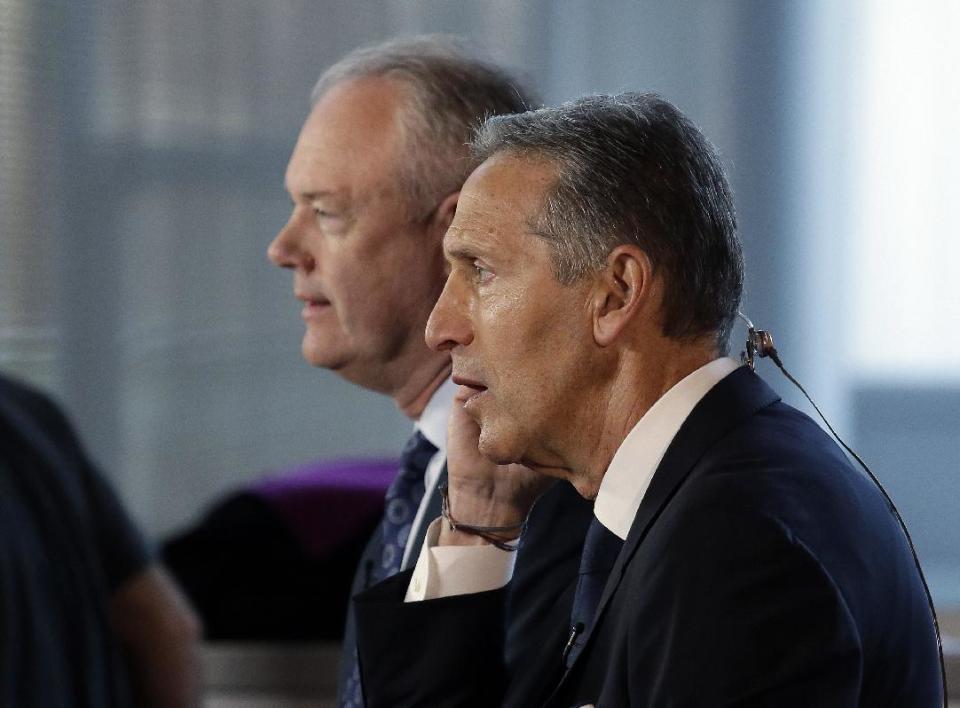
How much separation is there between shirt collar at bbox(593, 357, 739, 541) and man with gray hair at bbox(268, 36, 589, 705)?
0.43m

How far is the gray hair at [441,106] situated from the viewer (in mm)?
1538

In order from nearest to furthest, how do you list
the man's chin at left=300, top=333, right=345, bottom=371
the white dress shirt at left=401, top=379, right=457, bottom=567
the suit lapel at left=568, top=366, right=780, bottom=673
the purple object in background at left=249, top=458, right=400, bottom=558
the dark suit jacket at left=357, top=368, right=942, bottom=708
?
1. the dark suit jacket at left=357, top=368, right=942, bottom=708
2. the suit lapel at left=568, top=366, right=780, bottom=673
3. the white dress shirt at left=401, top=379, right=457, bottom=567
4. the man's chin at left=300, top=333, right=345, bottom=371
5. the purple object in background at left=249, top=458, right=400, bottom=558

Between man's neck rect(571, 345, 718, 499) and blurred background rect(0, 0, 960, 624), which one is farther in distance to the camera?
blurred background rect(0, 0, 960, 624)

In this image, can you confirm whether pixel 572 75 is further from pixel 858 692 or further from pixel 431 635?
pixel 858 692

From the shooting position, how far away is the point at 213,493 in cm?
309

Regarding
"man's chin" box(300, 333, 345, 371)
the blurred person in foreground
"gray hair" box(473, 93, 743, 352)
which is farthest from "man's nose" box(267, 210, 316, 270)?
the blurred person in foreground

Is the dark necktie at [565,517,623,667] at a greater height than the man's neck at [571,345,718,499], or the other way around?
the man's neck at [571,345,718,499]

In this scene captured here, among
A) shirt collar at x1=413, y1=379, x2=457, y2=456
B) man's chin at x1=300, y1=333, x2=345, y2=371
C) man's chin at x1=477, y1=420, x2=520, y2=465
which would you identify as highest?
man's chin at x1=477, y1=420, x2=520, y2=465

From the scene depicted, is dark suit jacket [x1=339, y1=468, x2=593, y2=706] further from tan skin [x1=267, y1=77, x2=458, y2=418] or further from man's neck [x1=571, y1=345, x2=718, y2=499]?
tan skin [x1=267, y1=77, x2=458, y2=418]

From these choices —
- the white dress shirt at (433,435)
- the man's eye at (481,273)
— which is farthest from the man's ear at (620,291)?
the white dress shirt at (433,435)

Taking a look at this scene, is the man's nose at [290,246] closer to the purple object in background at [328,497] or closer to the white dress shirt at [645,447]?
the white dress shirt at [645,447]

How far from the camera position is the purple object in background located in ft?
9.55

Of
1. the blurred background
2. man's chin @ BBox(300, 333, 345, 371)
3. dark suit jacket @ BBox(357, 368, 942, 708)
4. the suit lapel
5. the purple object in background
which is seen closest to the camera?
dark suit jacket @ BBox(357, 368, 942, 708)

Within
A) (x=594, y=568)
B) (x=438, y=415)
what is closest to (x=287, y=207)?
(x=438, y=415)
